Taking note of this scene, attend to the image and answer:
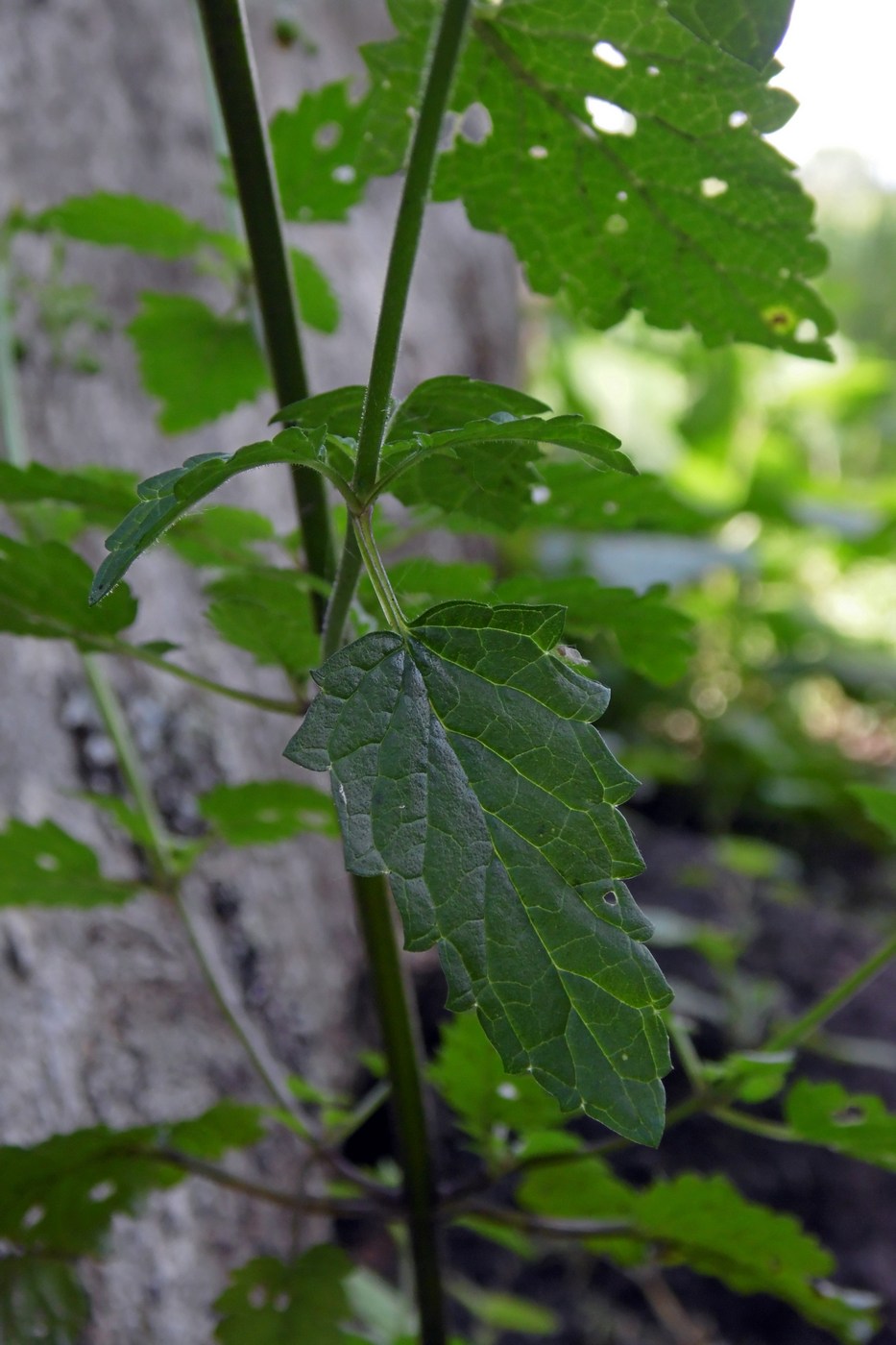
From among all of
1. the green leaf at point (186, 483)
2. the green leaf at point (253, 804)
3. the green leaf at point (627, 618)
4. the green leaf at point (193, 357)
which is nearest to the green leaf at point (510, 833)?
the green leaf at point (186, 483)

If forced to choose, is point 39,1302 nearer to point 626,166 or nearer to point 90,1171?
point 90,1171

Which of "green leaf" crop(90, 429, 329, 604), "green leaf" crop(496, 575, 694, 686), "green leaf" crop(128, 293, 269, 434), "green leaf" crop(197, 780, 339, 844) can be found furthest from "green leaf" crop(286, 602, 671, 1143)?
"green leaf" crop(128, 293, 269, 434)

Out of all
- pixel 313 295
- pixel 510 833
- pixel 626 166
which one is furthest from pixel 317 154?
pixel 510 833

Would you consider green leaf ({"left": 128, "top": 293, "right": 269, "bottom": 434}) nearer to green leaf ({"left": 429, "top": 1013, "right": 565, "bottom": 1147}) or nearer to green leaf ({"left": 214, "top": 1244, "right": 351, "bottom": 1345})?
green leaf ({"left": 429, "top": 1013, "right": 565, "bottom": 1147})

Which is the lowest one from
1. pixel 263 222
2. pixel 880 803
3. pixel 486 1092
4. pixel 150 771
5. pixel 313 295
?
pixel 486 1092

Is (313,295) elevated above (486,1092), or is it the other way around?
(313,295)

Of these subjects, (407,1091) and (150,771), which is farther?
(150,771)

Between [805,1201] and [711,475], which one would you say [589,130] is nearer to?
[805,1201]
